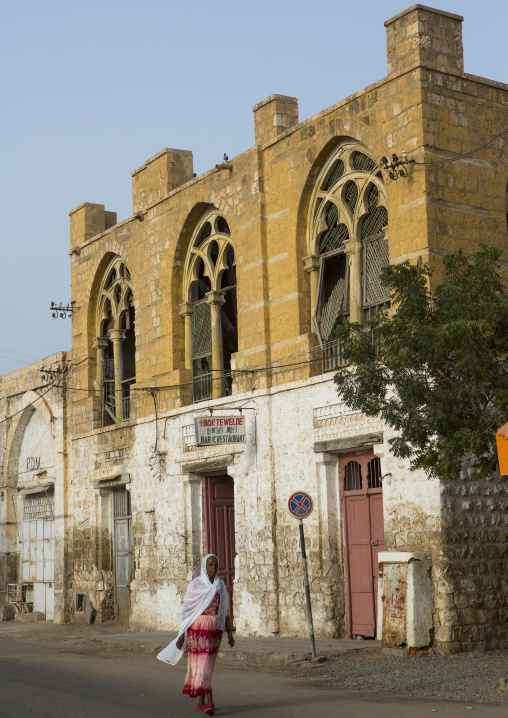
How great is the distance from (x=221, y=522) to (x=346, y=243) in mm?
5933

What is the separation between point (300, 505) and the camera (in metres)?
13.5

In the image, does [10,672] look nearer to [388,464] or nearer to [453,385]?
[388,464]

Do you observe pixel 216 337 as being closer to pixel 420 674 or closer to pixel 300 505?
pixel 300 505

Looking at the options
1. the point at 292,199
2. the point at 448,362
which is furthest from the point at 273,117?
the point at 448,362

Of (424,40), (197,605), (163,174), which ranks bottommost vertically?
(197,605)

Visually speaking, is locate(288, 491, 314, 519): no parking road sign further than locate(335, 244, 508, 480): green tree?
Yes

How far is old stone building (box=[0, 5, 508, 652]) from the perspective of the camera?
14.1m

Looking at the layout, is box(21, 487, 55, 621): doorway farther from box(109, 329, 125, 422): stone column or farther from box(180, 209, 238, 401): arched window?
box(180, 209, 238, 401): arched window

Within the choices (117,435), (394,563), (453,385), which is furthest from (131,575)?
(453,385)

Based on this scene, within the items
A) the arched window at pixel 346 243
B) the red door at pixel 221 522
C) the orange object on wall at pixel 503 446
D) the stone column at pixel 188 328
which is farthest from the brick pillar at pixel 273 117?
the orange object on wall at pixel 503 446

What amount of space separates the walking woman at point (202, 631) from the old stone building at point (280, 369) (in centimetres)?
417

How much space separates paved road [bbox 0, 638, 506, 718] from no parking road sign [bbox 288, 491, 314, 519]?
2.09 m

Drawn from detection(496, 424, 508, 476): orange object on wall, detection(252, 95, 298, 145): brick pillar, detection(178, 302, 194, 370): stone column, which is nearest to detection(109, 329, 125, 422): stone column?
detection(178, 302, 194, 370): stone column

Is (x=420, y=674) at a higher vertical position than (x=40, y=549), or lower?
lower
